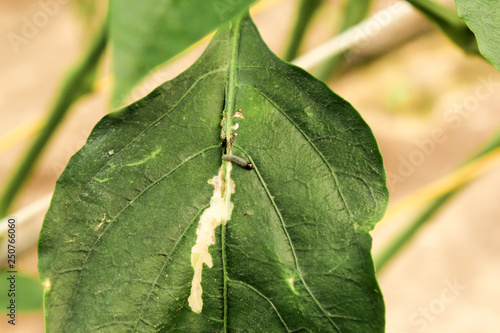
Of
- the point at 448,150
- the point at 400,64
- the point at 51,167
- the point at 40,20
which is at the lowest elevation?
the point at 51,167

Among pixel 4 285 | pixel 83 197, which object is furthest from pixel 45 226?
pixel 4 285

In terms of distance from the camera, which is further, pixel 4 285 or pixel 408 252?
pixel 408 252

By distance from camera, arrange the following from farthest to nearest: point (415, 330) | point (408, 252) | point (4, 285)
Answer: point (408, 252)
point (415, 330)
point (4, 285)

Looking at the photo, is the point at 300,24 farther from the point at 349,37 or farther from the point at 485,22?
the point at 485,22

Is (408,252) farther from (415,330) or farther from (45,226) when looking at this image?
(45,226)
